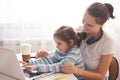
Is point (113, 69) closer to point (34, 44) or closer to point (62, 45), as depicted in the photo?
point (62, 45)

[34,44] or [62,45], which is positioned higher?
[62,45]

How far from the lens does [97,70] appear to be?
5.28ft

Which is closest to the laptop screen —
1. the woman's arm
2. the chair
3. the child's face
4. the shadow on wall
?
the woman's arm

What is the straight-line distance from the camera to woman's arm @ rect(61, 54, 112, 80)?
1.43 meters

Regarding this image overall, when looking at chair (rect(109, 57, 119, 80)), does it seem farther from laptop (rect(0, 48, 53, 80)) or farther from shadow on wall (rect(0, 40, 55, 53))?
shadow on wall (rect(0, 40, 55, 53))

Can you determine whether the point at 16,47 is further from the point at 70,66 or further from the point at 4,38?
the point at 70,66

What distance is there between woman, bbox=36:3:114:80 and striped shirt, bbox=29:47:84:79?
0.10 metres

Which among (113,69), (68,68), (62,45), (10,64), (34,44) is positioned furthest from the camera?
(34,44)

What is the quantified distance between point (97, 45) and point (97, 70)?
0.17 metres

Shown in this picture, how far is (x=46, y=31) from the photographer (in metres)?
2.62

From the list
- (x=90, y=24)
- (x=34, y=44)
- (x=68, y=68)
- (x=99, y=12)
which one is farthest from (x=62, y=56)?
(x=34, y=44)

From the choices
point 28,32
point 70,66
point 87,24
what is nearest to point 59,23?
point 28,32

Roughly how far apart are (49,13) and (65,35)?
1.01 m

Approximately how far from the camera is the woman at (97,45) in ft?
5.22
